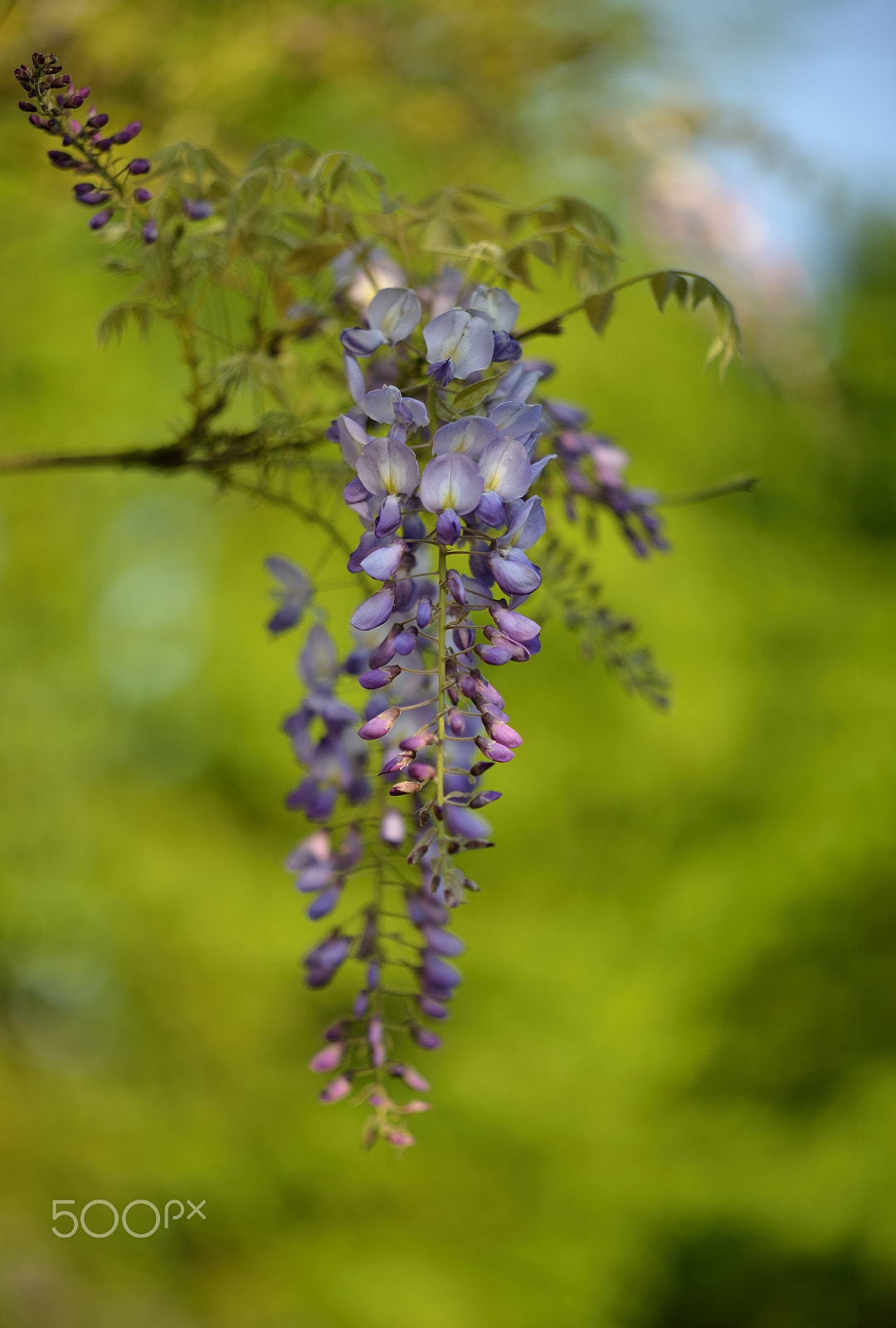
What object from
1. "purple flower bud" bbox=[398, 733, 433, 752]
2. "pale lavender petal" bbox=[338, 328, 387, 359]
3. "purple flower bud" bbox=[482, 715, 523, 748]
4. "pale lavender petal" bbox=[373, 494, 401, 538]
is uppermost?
"pale lavender petal" bbox=[338, 328, 387, 359]

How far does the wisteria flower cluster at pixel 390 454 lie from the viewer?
20.1 inches

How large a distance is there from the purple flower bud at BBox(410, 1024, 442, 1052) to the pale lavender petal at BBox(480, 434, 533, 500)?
0.34 meters

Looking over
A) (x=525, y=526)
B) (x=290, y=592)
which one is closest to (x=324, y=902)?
(x=290, y=592)

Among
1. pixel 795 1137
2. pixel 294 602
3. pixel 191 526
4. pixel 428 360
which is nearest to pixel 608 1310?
pixel 795 1137

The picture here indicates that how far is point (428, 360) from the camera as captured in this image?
21.0 inches

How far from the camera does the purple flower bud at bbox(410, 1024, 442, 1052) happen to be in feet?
2.06

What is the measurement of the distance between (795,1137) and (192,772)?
2.08 m

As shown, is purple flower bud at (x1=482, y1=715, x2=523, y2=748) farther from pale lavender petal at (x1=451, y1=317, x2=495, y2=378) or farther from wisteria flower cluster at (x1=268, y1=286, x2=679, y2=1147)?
pale lavender petal at (x1=451, y1=317, x2=495, y2=378)

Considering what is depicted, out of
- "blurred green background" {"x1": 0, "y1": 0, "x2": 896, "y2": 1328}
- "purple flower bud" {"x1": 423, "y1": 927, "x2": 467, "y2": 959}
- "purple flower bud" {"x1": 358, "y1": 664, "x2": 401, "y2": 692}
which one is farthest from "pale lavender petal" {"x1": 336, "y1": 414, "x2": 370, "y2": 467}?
"blurred green background" {"x1": 0, "y1": 0, "x2": 896, "y2": 1328}

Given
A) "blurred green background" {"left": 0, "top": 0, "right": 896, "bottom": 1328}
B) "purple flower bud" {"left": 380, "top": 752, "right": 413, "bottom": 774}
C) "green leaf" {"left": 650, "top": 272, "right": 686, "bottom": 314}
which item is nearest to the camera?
"purple flower bud" {"left": 380, "top": 752, "right": 413, "bottom": 774}

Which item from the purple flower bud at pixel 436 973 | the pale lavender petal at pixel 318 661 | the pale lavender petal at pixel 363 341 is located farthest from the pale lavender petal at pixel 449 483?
the purple flower bud at pixel 436 973

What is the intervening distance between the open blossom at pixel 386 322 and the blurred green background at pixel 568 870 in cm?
196

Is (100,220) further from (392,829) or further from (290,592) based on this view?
(392,829)

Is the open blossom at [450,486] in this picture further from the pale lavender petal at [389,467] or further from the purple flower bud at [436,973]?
the purple flower bud at [436,973]
